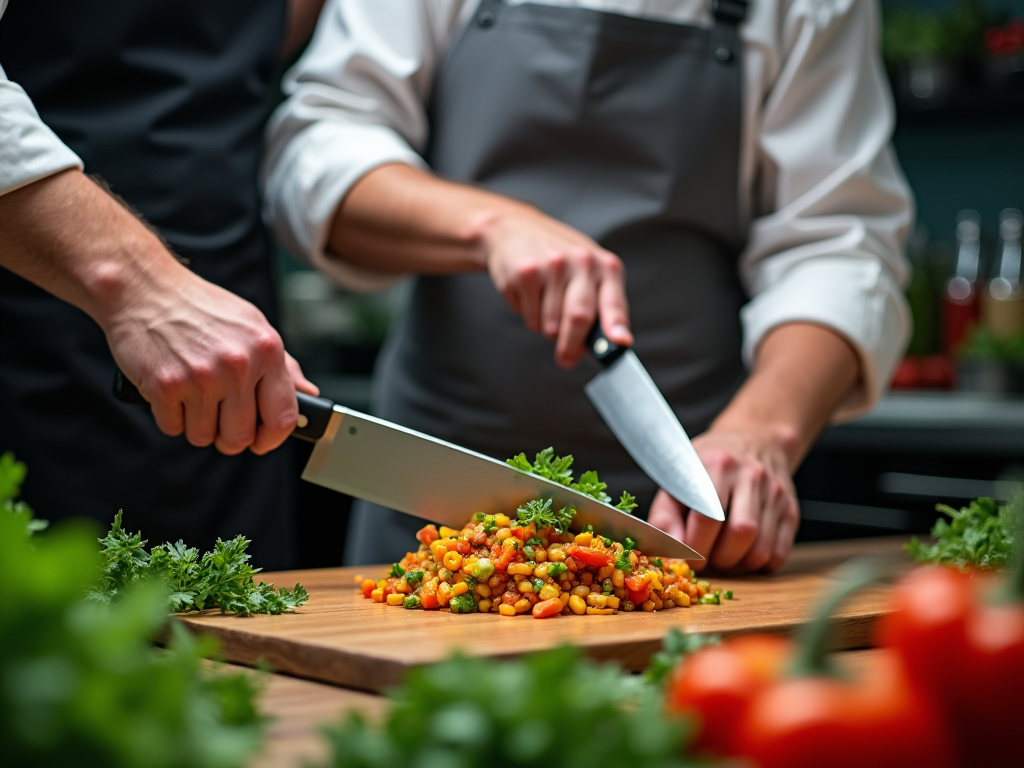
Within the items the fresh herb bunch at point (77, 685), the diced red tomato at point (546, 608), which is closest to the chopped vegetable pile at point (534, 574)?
the diced red tomato at point (546, 608)

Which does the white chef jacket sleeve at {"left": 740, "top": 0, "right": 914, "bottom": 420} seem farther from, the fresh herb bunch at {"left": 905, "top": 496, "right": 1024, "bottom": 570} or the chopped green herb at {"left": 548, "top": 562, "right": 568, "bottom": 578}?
the chopped green herb at {"left": 548, "top": 562, "right": 568, "bottom": 578}

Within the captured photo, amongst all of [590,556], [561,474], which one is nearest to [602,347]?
[561,474]

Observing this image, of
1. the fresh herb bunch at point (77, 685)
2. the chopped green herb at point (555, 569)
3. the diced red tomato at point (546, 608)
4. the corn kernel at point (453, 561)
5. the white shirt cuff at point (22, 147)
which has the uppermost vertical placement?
the fresh herb bunch at point (77, 685)

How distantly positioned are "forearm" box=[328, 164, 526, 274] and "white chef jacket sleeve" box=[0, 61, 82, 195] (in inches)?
21.4

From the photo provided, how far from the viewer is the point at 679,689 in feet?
1.87

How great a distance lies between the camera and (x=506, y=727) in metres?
0.48

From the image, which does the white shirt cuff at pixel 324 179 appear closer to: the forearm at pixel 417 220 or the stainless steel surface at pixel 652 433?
the forearm at pixel 417 220

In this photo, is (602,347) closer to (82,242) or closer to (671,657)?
(82,242)

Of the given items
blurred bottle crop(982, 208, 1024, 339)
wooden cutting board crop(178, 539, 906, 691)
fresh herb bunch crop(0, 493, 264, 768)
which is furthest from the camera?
blurred bottle crop(982, 208, 1024, 339)

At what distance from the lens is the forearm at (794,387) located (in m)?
1.51

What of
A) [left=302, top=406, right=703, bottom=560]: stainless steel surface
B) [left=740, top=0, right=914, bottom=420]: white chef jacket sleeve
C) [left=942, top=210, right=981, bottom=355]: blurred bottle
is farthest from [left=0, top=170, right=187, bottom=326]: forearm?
[left=942, top=210, right=981, bottom=355]: blurred bottle

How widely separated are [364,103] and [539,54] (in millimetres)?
272

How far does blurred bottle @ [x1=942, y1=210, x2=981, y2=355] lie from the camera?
3475 millimetres

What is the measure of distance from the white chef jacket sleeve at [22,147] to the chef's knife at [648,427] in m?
0.64
